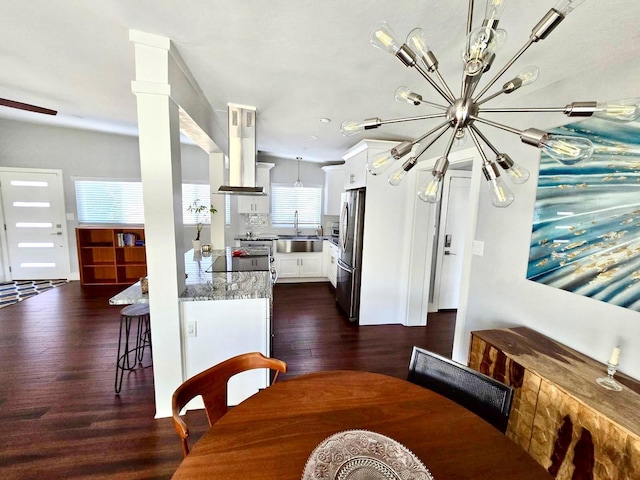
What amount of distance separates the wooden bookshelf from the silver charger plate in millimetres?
5379

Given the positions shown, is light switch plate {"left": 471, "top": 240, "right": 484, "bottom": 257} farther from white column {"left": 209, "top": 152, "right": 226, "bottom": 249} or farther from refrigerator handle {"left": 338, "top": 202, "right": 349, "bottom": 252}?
white column {"left": 209, "top": 152, "right": 226, "bottom": 249}

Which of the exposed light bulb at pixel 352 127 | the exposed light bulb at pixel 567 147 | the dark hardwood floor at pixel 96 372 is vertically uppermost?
the exposed light bulb at pixel 352 127

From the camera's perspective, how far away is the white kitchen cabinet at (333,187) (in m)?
5.04

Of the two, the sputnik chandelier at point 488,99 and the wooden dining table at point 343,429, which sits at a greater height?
the sputnik chandelier at point 488,99

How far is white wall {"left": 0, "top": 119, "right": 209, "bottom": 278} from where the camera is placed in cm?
470

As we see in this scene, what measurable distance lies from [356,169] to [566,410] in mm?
3091

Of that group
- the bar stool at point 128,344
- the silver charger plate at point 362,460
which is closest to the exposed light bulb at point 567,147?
the silver charger plate at point 362,460

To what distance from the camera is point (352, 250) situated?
11.6ft

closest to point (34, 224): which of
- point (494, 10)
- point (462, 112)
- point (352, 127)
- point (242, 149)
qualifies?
point (242, 149)

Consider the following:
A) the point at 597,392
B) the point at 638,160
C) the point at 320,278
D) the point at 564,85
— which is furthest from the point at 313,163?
the point at 597,392

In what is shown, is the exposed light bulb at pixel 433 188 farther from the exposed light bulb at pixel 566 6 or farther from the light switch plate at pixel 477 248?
the light switch plate at pixel 477 248

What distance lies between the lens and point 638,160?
1.33 meters

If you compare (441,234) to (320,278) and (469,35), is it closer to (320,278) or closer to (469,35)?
(320,278)

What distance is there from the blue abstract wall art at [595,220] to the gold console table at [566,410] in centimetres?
41
